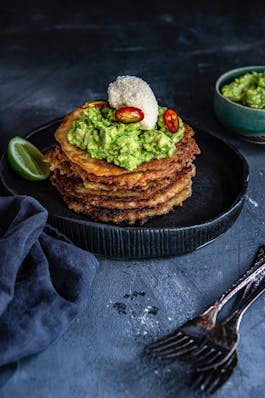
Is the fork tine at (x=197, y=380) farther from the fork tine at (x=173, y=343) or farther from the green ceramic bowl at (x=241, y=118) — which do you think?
the green ceramic bowl at (x=241, y=118)

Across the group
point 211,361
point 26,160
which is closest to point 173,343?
point 211,361

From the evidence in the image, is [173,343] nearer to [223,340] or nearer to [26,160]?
[223,340]

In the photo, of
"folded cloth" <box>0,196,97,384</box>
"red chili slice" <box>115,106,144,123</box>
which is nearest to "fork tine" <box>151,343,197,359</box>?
"folded cloth" <box>0,196,97,384</box>

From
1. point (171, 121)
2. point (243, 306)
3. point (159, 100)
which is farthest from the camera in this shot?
point (159, 100)

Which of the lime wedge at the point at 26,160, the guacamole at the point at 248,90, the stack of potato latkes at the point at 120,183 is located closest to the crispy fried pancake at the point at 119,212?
the stack of potato latkes at the point at 120,183

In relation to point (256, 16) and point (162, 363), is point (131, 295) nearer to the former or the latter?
point (162, 363)

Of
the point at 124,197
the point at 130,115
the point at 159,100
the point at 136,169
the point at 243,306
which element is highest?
the point at 130,115
